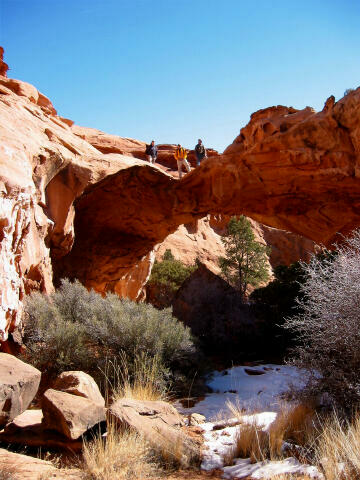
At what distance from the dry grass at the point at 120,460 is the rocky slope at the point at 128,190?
2.34 m

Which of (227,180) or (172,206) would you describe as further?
(172,206)

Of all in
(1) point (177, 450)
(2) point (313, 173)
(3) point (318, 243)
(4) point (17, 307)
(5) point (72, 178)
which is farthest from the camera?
(3) point (318, 243)

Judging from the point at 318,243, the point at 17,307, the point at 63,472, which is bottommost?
the point at 63,472

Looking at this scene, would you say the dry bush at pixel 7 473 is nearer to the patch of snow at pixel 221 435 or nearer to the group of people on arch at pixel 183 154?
the patch of snow at pixel 221 435

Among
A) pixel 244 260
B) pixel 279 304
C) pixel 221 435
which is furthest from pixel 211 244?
pixel 221 435

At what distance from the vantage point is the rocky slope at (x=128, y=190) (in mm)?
5895

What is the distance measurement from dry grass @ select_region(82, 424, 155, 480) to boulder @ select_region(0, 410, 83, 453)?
51cm

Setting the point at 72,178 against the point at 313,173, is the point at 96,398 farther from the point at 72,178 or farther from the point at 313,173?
the point at 313,173

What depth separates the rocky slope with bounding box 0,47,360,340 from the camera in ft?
19.3

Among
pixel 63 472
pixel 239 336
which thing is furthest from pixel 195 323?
pixel 63 472

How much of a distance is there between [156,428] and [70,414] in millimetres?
921

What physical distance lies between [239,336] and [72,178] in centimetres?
586

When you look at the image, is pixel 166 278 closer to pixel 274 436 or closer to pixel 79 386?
pixel 79 386

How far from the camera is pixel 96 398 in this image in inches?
188
